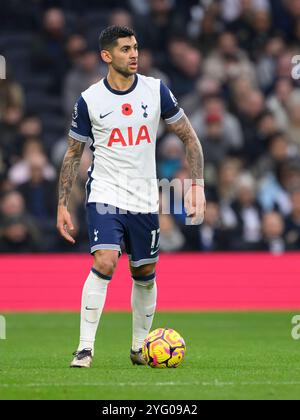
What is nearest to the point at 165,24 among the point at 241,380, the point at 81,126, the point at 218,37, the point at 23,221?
the point at 218,37

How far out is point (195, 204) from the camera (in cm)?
956

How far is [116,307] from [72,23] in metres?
6.27

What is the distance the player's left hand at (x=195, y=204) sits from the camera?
952cm

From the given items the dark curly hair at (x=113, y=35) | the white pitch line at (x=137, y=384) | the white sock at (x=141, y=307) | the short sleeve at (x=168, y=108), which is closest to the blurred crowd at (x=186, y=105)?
the white sock at (x=141, y=307)

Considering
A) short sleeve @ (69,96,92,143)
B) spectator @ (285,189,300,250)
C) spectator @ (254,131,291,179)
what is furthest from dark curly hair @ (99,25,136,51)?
spectator @ (254,131,291,179)

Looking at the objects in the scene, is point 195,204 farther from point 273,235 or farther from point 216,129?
point 216,129

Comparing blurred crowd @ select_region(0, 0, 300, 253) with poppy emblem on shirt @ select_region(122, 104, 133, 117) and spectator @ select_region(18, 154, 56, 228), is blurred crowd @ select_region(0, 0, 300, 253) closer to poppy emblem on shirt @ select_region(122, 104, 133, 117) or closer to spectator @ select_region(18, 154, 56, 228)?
spectator @ select_region(18, 154, 56, 228)

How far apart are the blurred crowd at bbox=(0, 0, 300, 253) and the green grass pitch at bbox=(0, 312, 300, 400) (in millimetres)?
2383

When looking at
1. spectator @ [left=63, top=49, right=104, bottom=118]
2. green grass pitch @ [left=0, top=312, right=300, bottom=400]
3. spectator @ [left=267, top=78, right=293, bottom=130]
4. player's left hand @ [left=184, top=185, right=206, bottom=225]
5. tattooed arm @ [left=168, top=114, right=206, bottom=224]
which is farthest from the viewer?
spectator @ [left=267, top=78, right=293, bottom=130]

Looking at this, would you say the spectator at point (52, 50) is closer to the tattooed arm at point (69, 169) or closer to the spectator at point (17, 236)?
the spectator at point (17, 236)

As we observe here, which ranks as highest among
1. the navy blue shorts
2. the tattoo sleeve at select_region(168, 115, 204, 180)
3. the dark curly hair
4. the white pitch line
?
the dark curly hair

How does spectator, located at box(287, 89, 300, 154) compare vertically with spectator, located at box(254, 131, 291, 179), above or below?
above

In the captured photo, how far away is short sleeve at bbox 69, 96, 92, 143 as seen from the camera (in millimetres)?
9664

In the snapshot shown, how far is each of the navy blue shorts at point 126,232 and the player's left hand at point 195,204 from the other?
35 cm
